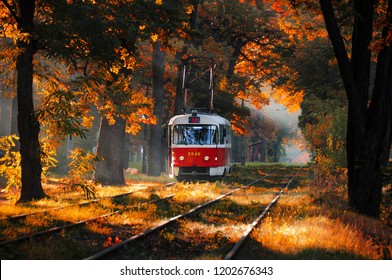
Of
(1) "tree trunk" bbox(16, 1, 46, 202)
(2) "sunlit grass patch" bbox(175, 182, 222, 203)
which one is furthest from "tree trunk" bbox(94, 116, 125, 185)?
(1) "tree trunk" bbox(16, 1, 46, 202)

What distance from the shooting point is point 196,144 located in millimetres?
26969

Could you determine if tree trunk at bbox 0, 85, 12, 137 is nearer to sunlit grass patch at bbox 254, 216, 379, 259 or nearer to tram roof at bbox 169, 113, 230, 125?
tram roof at bbox 169, 113, 230, 125

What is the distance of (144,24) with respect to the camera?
2002cm

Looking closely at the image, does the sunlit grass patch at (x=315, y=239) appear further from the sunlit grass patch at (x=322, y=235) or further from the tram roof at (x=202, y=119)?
the tram roof at (x=202, y=119)

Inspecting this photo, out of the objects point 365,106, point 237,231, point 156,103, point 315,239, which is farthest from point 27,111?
point 156,103

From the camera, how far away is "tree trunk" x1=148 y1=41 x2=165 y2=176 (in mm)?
34094

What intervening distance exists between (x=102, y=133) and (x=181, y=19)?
8371 millimetres

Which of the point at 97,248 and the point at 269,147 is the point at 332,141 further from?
the point at 269,147

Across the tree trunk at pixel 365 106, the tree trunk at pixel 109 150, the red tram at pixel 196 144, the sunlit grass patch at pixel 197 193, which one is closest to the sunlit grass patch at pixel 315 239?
the tree trunk at pixel 365 106

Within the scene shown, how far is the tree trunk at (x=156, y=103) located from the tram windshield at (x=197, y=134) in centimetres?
715

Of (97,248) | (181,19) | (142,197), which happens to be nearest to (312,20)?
(181,19)

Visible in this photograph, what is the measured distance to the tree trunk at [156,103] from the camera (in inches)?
1342

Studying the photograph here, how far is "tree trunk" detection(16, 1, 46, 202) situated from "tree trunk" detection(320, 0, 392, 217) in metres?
8.24
